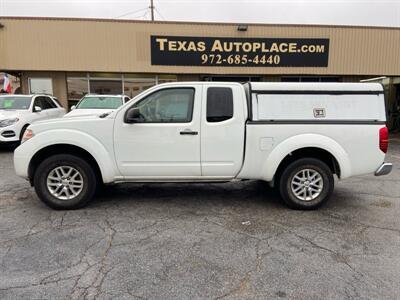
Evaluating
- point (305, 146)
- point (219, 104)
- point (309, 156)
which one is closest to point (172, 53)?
point (219, 104)

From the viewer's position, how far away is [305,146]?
460 centimetres

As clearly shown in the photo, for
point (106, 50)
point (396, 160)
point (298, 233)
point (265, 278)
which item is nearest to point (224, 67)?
point (106, 50)

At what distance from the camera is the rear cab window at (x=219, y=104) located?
4.65m

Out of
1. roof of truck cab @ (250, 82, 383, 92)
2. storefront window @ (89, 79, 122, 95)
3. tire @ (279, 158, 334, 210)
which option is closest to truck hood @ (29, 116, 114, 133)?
roof of truck cab @ (250, 82, 383, 92)

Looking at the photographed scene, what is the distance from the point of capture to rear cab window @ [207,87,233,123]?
4.65 m

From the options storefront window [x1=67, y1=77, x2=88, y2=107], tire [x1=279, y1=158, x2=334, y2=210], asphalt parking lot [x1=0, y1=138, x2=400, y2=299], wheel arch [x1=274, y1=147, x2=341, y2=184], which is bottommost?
asphalt parking lot [x1=0, y1=138, x2=400, y2=299]

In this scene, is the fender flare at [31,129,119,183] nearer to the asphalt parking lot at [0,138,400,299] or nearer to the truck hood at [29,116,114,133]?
the truck hood at [29,116,114,133]

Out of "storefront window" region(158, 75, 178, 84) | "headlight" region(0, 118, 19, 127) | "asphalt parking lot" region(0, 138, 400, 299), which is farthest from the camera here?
"storefront window" region(158, 75, 178, 84)

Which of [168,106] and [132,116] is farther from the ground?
[168,106]

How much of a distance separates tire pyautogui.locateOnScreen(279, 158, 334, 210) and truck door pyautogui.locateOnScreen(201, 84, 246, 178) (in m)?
0.77

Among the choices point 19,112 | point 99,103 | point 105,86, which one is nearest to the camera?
point 19,112

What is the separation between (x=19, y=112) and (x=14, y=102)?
847mm

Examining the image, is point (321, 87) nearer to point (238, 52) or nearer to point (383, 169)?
point (383, 169)

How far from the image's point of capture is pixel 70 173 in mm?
4695
